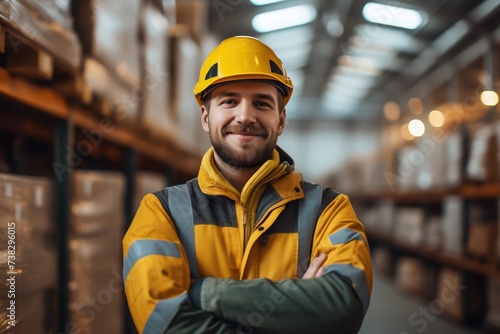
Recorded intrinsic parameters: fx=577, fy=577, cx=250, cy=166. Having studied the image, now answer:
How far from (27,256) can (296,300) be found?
149cm

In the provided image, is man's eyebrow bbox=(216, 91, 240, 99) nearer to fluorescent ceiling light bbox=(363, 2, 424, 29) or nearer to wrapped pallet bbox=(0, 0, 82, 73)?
wrapped pallet bbox=(0, 0, 82, 73)

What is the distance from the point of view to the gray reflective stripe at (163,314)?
5.74 feet

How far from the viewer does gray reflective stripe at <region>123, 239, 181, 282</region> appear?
6.10 feet

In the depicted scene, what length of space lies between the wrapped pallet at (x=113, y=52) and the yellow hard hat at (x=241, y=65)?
4.73 ft

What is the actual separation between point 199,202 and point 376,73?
12982 mm

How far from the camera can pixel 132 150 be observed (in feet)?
16.3

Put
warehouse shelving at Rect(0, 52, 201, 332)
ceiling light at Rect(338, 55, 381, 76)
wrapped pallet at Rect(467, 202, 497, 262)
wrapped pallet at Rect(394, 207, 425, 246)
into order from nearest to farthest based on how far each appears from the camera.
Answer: warehouse shelving at Rect(0, 52, 201, 332) < wrapped pallet at Rect(467, 202, 497, 262) < wrapped pallet at Rect(394, 207, 425, 246) < ceiling light at Rect(338, 55, 381, 76)

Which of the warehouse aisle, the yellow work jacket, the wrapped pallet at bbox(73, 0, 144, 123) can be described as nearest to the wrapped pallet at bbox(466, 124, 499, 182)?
the warehouse aisle

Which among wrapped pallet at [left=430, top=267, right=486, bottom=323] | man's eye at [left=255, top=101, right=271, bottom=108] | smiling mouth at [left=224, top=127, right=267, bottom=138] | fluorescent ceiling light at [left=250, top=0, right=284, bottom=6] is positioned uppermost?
fluorescent ceiling light at [left=250, top=0, right=284, bottom=6]

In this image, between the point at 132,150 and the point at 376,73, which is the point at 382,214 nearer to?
the point at 376,73

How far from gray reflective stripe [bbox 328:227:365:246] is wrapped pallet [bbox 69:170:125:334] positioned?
6.16 ft

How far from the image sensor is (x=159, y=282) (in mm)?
1795

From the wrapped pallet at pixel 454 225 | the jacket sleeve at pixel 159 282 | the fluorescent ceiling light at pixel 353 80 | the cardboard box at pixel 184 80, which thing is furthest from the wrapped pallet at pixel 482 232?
the fluorescent ceiling light at pixel 353 80

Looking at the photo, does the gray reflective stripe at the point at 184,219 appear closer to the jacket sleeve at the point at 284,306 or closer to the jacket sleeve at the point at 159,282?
the jacket sleeve at the point at 159,282
